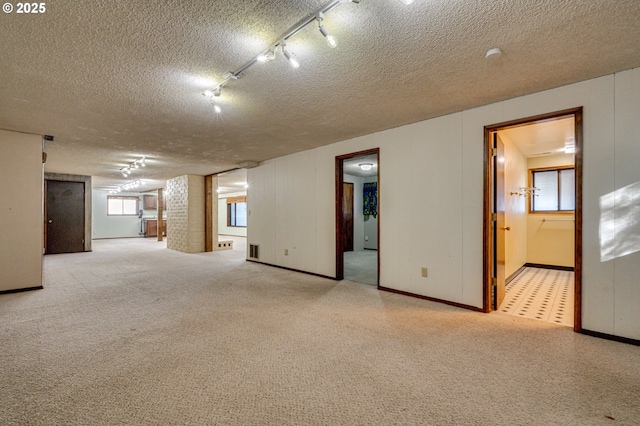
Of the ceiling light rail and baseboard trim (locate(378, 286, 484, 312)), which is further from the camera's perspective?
baseboard trim (locate(378, 286, 484, 312))

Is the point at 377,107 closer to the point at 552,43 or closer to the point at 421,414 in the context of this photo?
the point at 552,43

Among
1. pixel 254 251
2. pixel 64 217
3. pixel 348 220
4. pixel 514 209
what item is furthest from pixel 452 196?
pixel 64 217

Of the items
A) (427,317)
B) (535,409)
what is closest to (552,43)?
(535,409)

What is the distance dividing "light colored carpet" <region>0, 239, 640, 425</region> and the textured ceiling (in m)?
2.38

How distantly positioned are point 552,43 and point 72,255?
36.2 ft

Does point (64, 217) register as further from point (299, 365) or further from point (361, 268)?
point (299, 365)

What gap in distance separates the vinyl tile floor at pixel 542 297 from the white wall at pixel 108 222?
15.7 m

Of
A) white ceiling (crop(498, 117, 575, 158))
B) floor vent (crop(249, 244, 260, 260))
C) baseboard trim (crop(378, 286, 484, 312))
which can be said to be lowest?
baseboard trim (crop(378, 286, 484, 312))

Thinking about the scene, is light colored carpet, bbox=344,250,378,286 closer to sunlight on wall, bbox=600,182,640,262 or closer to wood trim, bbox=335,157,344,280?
wood trim, bbox=335,157,344,280

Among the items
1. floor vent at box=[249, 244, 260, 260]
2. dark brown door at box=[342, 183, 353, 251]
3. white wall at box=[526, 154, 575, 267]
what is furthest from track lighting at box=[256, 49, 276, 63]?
dark brown door at box=[342, 183, 353, 251]

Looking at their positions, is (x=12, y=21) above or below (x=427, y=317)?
above

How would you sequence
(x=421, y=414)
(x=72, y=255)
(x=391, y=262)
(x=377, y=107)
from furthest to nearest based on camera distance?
(x=72, y=255)
(x=391, y=262)
(x=377, y=107)
(x=421, y=414)

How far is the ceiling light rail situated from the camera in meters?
1.75

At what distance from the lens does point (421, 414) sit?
5.34 feet
